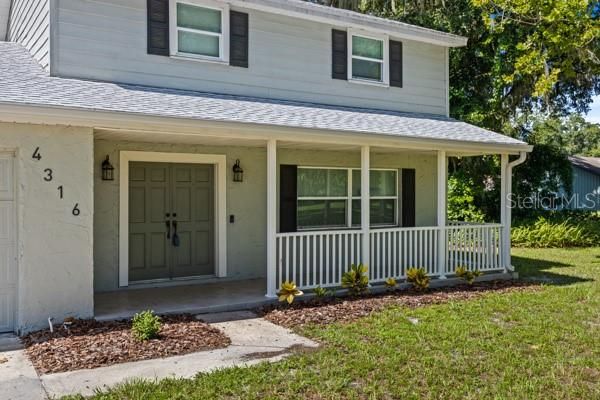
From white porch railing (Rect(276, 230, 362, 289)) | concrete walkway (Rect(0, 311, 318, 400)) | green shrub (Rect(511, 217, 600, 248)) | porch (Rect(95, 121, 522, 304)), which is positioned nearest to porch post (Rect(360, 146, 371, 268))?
porch (Rect(95, 121, 522, 304))

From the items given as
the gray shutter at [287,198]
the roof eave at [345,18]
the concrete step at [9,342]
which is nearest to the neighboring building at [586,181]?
the roof eave at [345,18]

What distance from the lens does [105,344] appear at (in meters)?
5.64

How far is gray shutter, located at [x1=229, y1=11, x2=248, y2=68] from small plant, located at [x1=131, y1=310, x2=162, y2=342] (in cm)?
521

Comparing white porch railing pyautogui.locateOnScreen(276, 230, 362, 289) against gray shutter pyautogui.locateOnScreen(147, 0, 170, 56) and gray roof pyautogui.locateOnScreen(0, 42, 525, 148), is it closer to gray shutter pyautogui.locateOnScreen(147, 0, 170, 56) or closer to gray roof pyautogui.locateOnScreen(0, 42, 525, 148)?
gray roof pyautogui.locateOnScreen(0, 42, 525, 148)

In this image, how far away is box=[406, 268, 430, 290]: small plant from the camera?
9000 millimetres

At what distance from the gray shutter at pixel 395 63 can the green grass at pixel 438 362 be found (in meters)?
Result: 5.48

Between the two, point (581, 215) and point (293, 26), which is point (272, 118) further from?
point (581, 215)

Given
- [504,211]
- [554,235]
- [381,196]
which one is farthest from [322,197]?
[554,235]

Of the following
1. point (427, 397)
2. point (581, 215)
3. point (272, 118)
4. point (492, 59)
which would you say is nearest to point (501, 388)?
point (427, 397)

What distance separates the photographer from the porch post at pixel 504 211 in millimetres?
10211

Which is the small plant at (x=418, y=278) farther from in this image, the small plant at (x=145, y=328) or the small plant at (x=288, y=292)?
the small plant at (x=145, y=328)

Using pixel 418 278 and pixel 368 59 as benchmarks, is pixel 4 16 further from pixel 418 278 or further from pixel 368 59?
pixel 418 278

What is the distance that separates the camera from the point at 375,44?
1113cm

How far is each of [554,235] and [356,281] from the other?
34.8 ft
